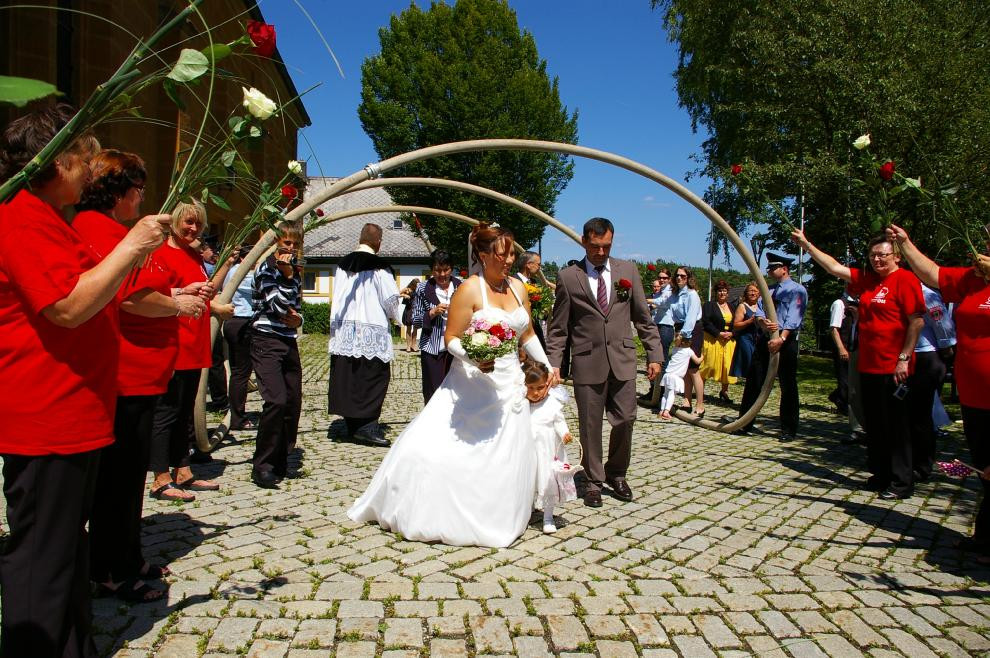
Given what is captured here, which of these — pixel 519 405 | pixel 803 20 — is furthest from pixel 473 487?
pixel 803 20

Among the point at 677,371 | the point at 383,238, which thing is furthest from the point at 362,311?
the point at 383,238

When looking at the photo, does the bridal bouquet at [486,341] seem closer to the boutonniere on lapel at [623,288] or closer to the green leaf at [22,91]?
Result: the boutonniere on lapel at [623,288]

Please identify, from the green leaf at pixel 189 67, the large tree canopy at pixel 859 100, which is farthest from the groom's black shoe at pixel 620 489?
the large tree canopy at pixel 859 100

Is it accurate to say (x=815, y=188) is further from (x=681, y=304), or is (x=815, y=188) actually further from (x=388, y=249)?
(x=388, y=249)

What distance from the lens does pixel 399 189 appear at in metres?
33.0

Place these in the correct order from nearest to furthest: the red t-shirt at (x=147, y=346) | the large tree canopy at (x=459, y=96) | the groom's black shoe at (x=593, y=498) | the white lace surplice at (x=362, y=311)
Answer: the red t-shirt at (x=147, y=346)
the groom's black shoe at (x=593, y=498)
the white lace surplice at (x=362, y=311)
the large tree canopy at (x=459, y=96)

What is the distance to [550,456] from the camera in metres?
5.09

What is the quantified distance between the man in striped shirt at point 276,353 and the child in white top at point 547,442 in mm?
2394

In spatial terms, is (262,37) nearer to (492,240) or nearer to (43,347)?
(43,347)

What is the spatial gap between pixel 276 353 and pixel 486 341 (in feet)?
8.34

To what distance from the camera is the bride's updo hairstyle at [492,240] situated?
4938 mm

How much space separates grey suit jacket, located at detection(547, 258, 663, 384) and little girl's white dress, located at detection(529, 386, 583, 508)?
25.5 inches

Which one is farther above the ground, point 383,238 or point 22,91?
point 383,238

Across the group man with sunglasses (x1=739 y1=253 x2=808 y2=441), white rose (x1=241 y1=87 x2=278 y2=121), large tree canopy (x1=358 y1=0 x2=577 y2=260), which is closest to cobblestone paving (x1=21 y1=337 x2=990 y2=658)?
white rose (x1=241 y1=87 x2=278 y2=121)
